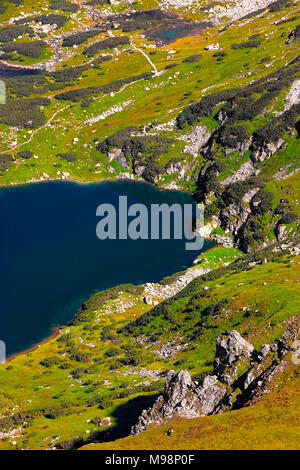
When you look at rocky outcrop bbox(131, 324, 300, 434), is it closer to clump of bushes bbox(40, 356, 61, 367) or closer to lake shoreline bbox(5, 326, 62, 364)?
clump of bushes bbox(40, 356, 61, 367)

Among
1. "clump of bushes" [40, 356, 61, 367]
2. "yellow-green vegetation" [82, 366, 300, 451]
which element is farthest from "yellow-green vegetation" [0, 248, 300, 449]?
"yellow-green vegetation" [82, 366, 300, 451]

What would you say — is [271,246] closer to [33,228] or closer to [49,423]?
[33,228]

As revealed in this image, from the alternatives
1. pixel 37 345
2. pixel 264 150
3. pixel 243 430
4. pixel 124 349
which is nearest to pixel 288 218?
pixel 264 150

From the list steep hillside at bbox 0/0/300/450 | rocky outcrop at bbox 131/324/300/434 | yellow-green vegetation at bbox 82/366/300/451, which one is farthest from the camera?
rocky outcrop at bbox 131/324/300/434

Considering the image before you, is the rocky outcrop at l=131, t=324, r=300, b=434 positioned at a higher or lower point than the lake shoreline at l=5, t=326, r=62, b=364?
higher

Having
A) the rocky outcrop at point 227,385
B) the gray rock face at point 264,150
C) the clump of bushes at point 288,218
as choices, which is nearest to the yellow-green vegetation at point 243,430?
the rocky outcrop at point 227,385

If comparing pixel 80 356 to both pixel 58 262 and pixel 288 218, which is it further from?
pixel 288 218

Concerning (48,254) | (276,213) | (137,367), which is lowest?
(137,367)
